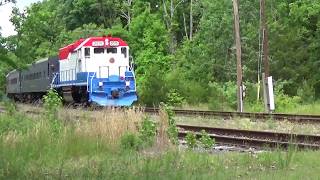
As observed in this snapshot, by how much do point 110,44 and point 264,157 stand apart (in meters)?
20.0

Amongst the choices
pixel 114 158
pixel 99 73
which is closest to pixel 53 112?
pixel 114 158

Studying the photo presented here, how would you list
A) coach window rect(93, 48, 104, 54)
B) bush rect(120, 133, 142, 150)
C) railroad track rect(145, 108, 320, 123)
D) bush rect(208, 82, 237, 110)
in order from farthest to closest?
bush rect(208, 82, 237, 110)
coach window rect(93, 48, 104, 54)
railroad track rect(145, 108, 320, 123)
bush rect(120, 133, 142, 150)

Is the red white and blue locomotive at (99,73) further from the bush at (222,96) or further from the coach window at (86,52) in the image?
the bush at (222,96)

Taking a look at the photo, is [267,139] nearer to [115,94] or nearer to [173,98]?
[173,98]

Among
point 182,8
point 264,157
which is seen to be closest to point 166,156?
point 264,157

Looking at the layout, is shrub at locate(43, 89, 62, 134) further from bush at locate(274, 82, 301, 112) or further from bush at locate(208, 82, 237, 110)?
bush at locate(208, 82, 237, 110)

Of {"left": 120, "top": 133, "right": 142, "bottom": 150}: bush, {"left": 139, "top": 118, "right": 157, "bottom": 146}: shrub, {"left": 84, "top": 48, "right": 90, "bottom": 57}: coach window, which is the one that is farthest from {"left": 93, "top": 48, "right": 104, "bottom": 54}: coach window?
{"left": 120, "top": 133, "right": 142, "bottom": 150}: bush

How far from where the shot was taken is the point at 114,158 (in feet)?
37.1

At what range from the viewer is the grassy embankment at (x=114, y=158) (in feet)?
30.7

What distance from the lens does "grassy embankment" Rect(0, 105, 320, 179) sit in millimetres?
9367

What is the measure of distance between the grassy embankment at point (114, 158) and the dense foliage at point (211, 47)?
1033 cm

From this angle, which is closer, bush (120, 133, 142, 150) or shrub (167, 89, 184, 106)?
bush (120, 133, 142, 150)

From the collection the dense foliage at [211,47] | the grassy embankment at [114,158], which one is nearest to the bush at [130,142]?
the grassy embankment at [114,158]

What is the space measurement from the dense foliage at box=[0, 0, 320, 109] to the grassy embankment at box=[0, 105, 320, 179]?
10.3m
